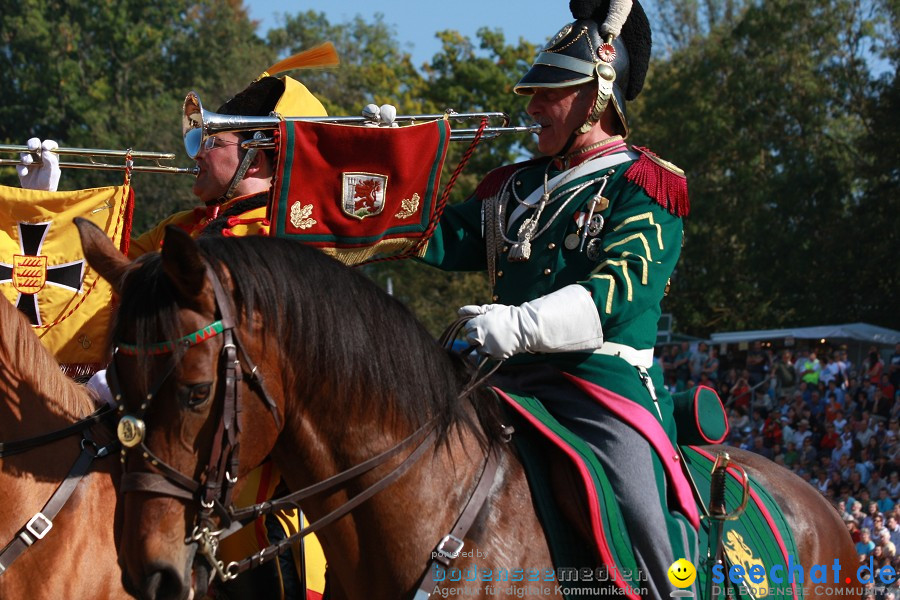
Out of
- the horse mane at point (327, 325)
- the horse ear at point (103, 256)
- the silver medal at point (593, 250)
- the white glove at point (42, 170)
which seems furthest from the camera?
the white glove at point (42, 170)

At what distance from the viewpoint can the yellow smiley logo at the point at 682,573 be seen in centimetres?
404

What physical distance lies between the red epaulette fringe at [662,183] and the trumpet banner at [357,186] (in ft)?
2.64

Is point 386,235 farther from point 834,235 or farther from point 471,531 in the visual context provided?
point 834,235

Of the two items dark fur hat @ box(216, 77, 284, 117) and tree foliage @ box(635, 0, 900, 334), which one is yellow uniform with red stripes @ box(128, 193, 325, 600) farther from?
tree foliage @ box(635, 0, 900, 334)

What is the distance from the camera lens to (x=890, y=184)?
28656 millimetres

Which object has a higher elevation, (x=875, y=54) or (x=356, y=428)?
(x=875, y=54)

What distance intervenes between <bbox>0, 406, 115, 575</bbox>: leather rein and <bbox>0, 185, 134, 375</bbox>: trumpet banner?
3.06 ft

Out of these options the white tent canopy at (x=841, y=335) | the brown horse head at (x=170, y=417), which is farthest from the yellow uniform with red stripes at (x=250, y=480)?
the white tent canopy at (x=841, y=335)

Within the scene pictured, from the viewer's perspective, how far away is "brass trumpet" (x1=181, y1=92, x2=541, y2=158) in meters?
4.57

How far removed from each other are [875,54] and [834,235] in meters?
4.98

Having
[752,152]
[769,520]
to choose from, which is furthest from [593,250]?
[752,152]

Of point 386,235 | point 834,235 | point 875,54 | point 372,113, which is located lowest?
point 834,235

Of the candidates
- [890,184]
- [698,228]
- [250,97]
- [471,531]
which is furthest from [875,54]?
[471,531]

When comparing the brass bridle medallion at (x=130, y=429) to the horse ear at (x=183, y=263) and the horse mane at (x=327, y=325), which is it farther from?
the horse ear at (x=183, y=263)
